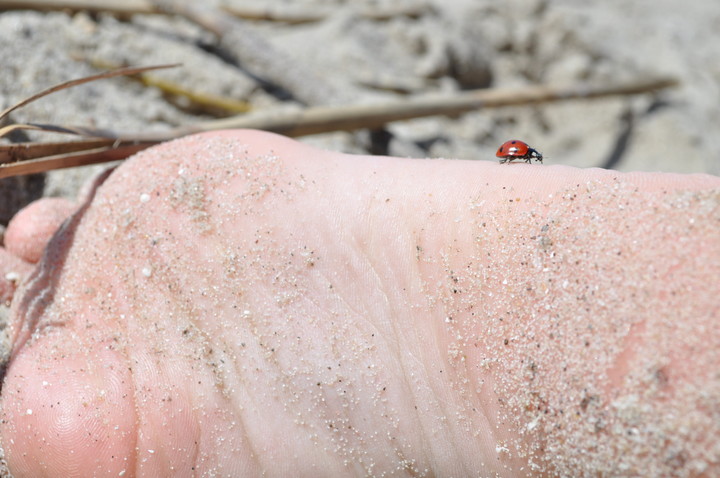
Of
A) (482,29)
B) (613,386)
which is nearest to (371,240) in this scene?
(613,386)

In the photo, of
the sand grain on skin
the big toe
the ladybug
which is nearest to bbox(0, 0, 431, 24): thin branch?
the big toe

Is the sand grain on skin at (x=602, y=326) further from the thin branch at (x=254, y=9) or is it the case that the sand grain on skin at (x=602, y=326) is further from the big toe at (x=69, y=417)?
the thin branch at (x=254, y=9)

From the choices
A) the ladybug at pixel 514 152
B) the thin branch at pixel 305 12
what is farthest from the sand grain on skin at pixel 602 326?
the thin branch at pixel 305 12

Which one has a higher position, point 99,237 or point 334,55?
point 334,55

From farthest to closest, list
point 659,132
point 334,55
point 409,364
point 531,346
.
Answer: point 659,132 < point 334,55 < point 409,364 < point 531,346

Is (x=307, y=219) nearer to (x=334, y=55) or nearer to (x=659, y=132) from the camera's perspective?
(x=334, y=55)

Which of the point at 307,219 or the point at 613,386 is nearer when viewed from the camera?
the point at 613,386

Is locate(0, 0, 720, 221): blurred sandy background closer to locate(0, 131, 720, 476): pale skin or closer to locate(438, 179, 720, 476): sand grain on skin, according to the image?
locate(0, 131, 720, 476): pale skin
